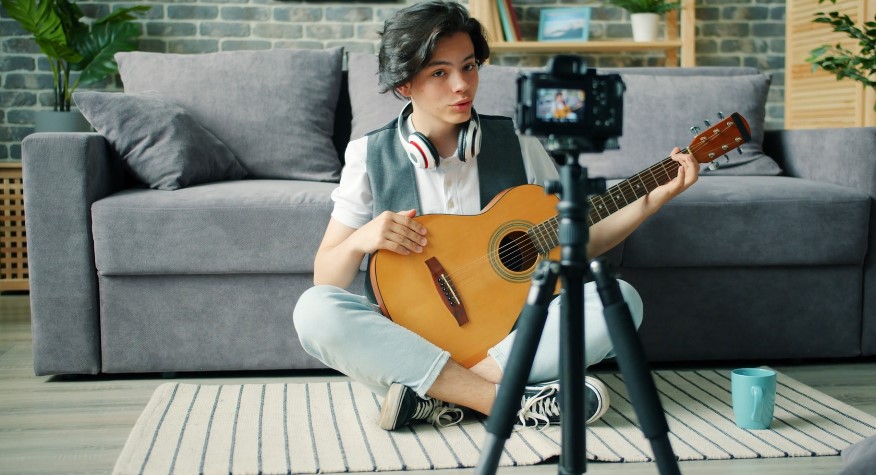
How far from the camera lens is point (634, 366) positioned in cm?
99

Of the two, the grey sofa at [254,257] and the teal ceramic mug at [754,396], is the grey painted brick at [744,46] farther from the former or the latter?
the teal ceramic mug at [754,396]

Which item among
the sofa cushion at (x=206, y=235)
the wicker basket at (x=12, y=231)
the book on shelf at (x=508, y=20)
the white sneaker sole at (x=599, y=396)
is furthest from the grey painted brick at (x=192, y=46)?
the white sneaker sole at (x=599, y=396)

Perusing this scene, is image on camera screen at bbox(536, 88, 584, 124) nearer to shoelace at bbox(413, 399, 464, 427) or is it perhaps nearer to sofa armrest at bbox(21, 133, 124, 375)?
shoelace at bbox(413, 399, 464, 427)

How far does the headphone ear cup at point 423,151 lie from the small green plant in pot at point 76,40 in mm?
2248

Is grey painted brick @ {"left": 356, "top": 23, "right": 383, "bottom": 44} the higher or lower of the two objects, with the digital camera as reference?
higher

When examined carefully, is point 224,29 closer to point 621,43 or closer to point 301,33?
point 301,33

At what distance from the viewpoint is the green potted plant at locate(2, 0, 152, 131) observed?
349 cm

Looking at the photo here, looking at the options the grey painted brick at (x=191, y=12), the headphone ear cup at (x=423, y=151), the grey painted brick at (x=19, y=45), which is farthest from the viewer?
the grey painted brick at (x=191, y=12)

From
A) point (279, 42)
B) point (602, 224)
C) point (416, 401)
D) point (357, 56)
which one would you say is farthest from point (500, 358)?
point (279, 42)

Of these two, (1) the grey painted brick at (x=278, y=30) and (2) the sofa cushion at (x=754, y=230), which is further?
(1) the grey painted brick at (x=278, y=30)

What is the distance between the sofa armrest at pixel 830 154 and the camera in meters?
2.36

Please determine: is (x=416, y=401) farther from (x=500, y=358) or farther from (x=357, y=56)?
(x=357, y=56)

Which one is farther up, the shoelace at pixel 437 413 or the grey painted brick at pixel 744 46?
the grey painted brick at pixel 744 46

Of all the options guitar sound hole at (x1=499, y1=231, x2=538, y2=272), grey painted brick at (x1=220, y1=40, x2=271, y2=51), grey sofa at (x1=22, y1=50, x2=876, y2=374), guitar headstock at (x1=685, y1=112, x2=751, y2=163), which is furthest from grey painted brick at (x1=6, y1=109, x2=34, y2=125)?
guitar headstock at (x1=685, y1=112, x2=751, y2=163)
